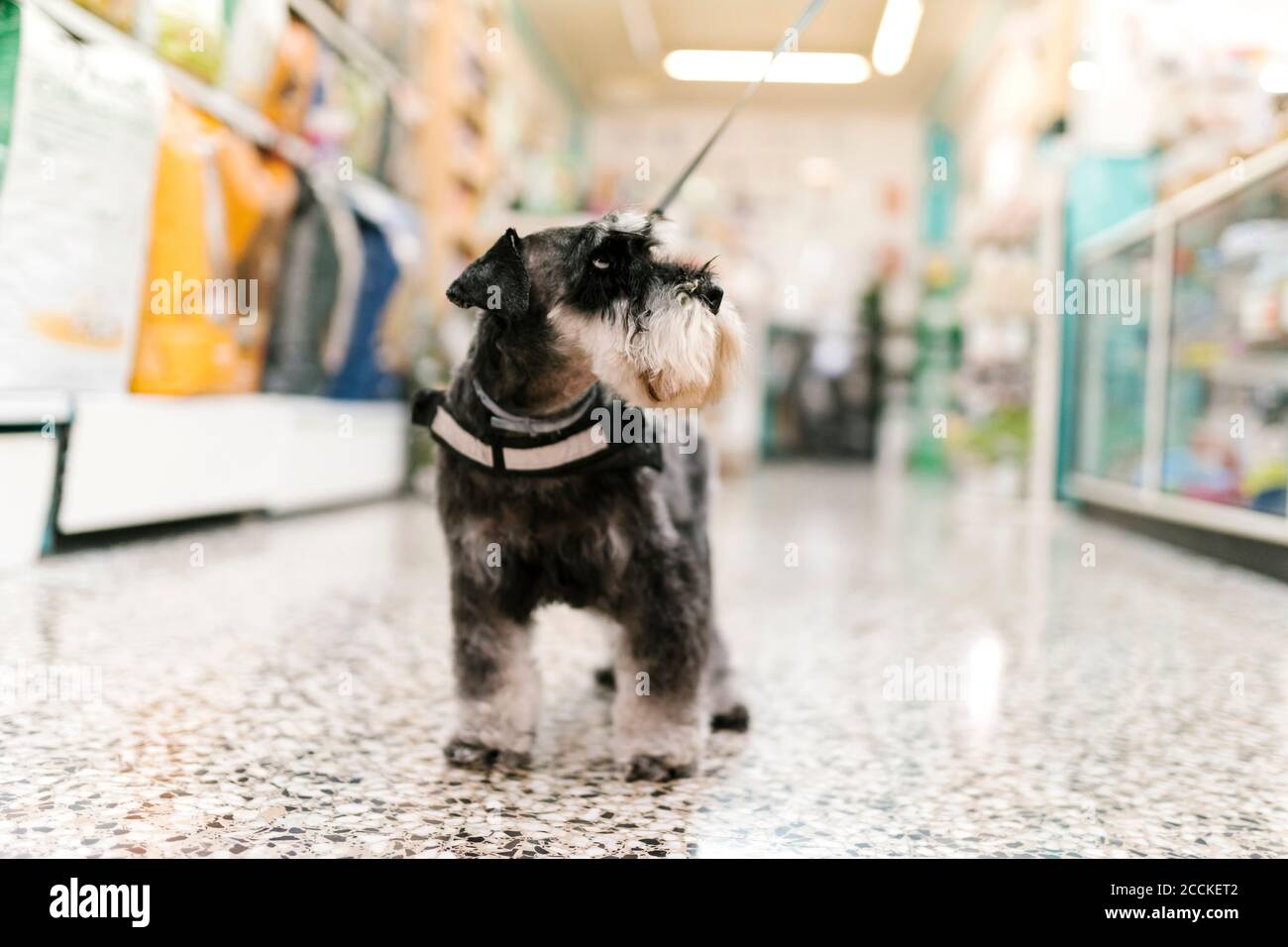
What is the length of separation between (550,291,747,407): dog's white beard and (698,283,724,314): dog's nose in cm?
1

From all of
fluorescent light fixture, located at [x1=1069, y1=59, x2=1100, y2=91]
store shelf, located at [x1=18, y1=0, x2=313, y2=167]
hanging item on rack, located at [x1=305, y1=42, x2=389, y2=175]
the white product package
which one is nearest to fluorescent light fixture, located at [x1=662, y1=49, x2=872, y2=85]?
fluorescent light fixture, located at [x1=1069, y1=59, x2=1100, y2=91]

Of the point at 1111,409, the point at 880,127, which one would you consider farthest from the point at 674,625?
the point at 880,127

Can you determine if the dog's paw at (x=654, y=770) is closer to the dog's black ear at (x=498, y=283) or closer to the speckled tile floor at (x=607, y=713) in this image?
the speckled tile floor at (x=607, y=713)

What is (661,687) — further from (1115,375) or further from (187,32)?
(1115,375)

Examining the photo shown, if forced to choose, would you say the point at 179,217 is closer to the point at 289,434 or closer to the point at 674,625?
the point at 289,434

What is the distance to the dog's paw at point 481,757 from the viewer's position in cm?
138

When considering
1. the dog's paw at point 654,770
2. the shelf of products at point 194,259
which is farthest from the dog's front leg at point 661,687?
the shelf of products at point 194,259

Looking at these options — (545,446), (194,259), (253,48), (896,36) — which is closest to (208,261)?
(194,259)

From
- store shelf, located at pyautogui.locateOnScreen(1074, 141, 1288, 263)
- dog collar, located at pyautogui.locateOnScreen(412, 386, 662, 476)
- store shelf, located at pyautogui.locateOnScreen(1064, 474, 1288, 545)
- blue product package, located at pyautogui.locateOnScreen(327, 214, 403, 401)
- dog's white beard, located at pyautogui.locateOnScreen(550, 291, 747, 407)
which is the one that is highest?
store shelf, located at pyautogui.locateOnScreen(1074, 141, 1288, 263)

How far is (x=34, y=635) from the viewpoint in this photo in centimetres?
202

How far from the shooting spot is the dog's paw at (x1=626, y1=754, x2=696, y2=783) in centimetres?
135

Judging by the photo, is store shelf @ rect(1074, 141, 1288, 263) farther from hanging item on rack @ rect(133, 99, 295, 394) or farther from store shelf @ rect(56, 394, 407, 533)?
store shelf @ rect(56, 394, 407, 533)

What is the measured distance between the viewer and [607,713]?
5.56ft

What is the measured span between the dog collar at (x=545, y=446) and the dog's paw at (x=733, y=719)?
499mm
